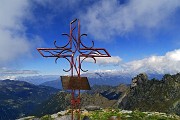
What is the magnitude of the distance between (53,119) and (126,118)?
10.5 meters

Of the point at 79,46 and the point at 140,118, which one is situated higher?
the point at 79,46

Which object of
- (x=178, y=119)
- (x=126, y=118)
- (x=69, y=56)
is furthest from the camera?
(x=178, y=119)

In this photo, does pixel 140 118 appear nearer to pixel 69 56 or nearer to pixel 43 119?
pixel 43 119

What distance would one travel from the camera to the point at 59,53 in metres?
10.4

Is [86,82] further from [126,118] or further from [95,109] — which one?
[95,109]

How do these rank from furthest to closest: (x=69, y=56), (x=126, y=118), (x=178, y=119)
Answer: (x=178, y=119) < (x=126, y=118) < (x=69, y=56)

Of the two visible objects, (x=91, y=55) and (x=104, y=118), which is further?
(x=104, y=118)

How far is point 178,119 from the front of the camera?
159ft

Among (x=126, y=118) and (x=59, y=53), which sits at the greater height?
(x=59, y=53)

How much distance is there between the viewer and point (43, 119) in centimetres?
4584

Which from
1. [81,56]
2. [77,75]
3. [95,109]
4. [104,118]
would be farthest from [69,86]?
[95,109]

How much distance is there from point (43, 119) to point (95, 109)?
915 centimetres

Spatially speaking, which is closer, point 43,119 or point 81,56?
point 81,56

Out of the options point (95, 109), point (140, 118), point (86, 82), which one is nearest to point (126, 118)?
point (140, 118)
